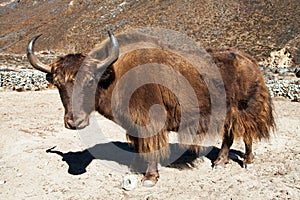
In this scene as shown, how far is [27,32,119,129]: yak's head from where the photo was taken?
4359mm

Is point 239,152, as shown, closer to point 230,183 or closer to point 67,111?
point 230,183

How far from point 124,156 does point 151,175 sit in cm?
124

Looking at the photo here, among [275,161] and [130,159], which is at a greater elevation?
[275,161]

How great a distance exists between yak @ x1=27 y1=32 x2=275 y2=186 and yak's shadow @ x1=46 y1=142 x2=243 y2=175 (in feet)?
1.65

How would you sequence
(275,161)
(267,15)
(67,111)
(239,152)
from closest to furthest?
1. (67,111)
2. (275,161)
3. (239,152)
4. (267,15)

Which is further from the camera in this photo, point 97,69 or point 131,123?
point 131,123

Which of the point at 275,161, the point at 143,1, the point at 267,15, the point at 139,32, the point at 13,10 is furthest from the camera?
the point at 13,10

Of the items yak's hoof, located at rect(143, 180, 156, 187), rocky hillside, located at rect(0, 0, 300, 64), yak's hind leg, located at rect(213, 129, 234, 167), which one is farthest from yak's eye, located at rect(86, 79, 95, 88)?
rocky hillside, located at rect(0, 0, 300, 64)

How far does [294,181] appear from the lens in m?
5.00

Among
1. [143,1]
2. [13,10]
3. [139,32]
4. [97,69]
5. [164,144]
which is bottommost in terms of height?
[13,10]

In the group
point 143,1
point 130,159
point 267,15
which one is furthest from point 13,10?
point 130,159

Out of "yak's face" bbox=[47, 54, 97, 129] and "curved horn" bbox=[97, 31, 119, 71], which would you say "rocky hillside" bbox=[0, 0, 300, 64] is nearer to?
"curved horn" bbox=[97, 31, 119, 71]

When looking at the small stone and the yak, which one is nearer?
the yak

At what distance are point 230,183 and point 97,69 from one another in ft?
9.01
